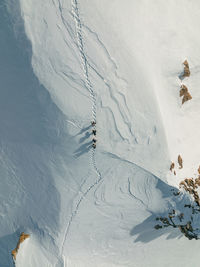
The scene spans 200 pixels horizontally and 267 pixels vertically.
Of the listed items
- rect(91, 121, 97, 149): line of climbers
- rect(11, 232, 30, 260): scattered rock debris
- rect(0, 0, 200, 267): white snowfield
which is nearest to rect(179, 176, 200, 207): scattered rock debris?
rect(0, 0, 200, 267): white snowfield

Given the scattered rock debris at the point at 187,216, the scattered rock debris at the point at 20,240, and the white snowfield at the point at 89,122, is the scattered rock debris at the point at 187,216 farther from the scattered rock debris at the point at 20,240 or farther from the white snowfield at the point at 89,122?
the scattered rock debris at the point at 20,240

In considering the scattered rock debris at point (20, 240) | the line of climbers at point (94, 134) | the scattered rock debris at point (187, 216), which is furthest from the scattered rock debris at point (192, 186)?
the scattered rock debris at point (20, 240)

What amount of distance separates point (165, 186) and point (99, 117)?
1868mm

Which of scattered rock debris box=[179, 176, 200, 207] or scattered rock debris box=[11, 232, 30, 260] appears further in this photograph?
scattered rock debris box=[11, 232, 30, 260]

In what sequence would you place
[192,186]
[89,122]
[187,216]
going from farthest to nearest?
[187,216] < [192,186] < [89,122]

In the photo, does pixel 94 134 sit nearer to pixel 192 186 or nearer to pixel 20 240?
pixel 192 186

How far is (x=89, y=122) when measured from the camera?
185 inches

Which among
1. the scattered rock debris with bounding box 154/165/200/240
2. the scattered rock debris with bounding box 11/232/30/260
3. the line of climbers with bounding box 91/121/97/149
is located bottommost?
the scattered rock debris with bounding box 154/165/200/240

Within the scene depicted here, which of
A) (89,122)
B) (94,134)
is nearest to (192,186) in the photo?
(94,134)

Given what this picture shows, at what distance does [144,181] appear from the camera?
4953mm

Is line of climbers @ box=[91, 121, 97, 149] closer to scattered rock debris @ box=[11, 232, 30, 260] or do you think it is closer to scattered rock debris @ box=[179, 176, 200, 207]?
scattered rock debris @ box=[179, 176, 200, 207]

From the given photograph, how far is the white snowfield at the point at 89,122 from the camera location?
4547 mm

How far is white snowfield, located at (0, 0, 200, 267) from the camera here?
455 centimetres

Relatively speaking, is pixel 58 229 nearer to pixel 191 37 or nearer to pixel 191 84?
pixel 191 84
